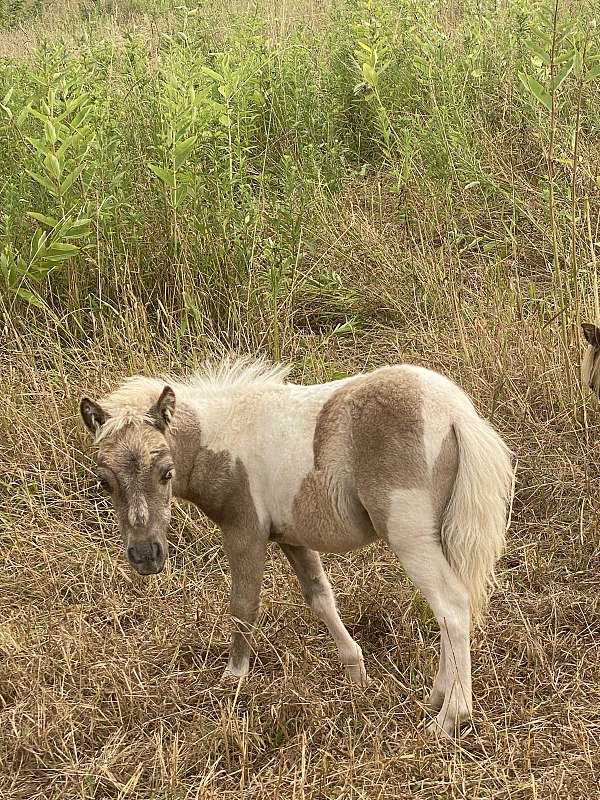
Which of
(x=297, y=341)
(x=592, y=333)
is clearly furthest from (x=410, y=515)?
(x=297, y=341)

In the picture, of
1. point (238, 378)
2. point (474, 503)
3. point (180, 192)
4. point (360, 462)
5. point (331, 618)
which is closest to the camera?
point (474, 503)

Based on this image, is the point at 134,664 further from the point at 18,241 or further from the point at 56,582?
the point at 18,241

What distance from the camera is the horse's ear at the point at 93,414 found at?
340 cm

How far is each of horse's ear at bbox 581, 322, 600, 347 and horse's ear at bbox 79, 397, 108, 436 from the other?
2176mm

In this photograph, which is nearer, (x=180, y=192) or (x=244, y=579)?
(x=244, y=579)

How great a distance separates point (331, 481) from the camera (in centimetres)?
347

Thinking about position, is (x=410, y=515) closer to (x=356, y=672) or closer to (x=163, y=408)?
(x=356, y=672)

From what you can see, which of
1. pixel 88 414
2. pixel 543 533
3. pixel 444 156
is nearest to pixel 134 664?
pixel 88 414

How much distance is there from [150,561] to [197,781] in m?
0.73

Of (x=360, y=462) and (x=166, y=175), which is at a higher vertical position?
(x=166, y=175)

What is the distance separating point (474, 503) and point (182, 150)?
119 inches

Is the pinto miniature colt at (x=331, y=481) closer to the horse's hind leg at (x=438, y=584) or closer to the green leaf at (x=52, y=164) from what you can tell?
the horse's hind leg at (x=438, y=584)

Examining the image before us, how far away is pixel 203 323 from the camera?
19.3ft

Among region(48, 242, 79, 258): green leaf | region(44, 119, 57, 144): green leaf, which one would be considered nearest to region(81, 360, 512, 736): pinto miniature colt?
region(48, 242, 79, 258): green leaf
